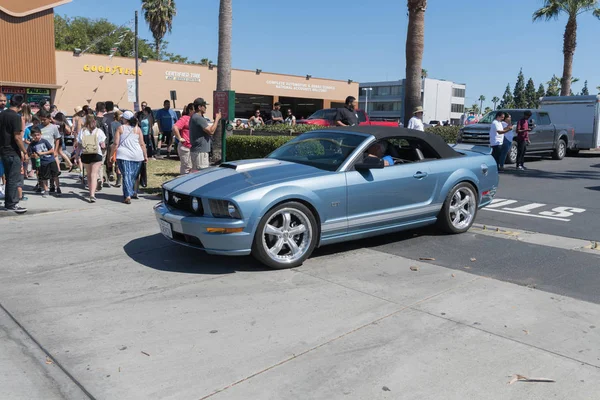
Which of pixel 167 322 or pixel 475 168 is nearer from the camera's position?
pixel 167 322

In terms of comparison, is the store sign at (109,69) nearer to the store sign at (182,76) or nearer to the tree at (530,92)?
the store sign at (182,76)

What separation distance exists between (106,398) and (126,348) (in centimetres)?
66

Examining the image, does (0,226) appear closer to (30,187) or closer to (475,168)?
(30,187)

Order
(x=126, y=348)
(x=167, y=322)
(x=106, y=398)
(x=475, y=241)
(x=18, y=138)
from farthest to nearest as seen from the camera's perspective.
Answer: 1. (x=18, y=138)
2. (x=475, y=241)
3. (x=167, y=322)
4. (x=126, y=348)
5. (x=106, y=398)

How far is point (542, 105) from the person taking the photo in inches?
914

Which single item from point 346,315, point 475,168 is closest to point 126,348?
point 346,315

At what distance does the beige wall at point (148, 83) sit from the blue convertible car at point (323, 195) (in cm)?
2709

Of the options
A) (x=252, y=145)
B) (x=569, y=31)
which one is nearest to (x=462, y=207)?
(x=252, y=145)

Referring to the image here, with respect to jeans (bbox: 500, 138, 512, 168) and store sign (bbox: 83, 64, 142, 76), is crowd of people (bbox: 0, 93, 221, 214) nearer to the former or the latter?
jeans (bbox: 500, 138, 512, 168)

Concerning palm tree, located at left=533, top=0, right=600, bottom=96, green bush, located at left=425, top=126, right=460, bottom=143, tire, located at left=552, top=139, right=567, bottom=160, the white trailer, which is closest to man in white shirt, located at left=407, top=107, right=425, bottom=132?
green bush, located at left=425, top=126, right=460, bottom=143

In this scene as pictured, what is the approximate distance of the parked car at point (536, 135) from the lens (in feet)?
56.6

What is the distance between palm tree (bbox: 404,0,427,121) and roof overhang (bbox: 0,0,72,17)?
21.7m

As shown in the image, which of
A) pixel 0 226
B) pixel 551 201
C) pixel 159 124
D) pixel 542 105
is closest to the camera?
pixel 0 226

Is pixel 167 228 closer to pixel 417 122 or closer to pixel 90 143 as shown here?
pixel 90 143
